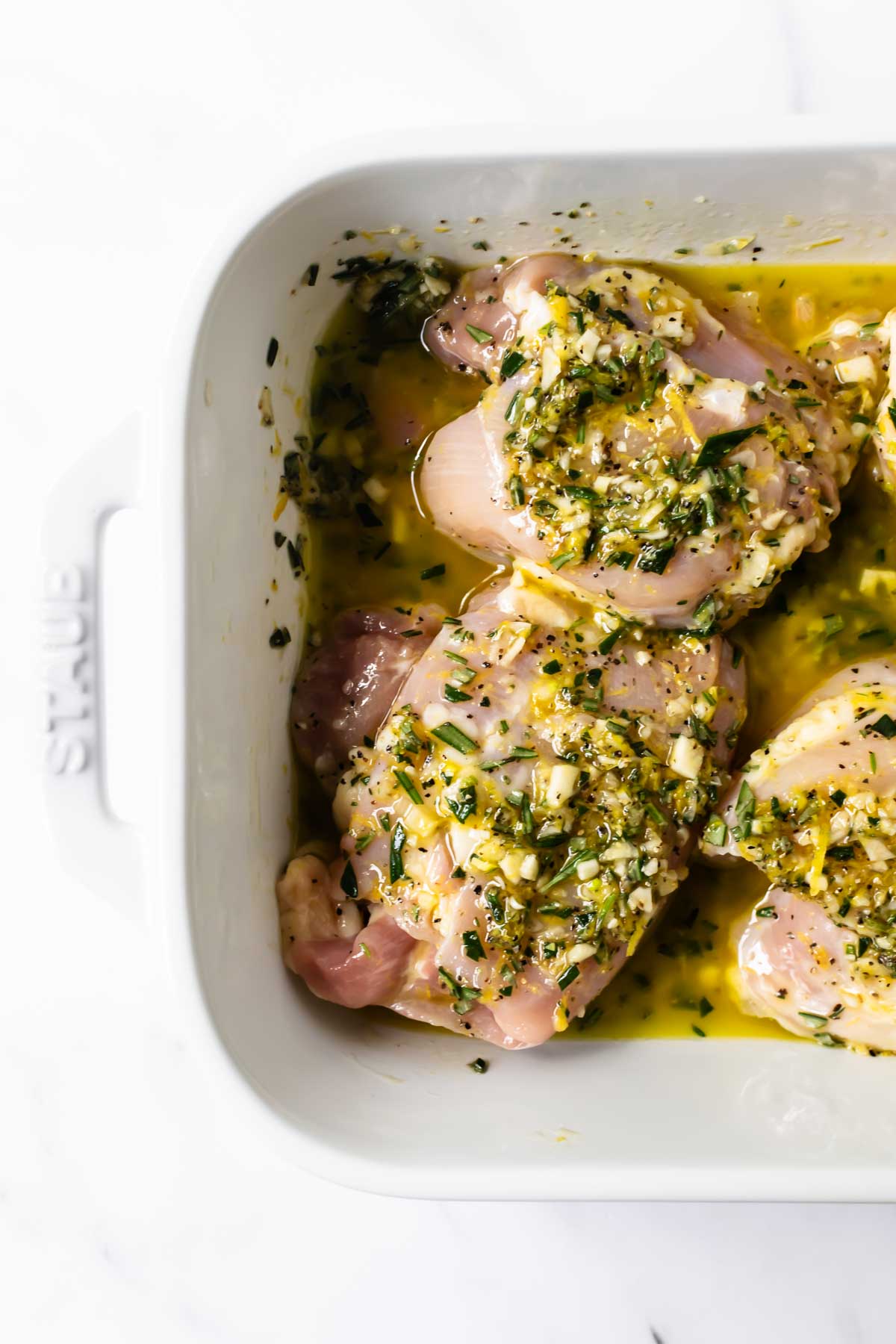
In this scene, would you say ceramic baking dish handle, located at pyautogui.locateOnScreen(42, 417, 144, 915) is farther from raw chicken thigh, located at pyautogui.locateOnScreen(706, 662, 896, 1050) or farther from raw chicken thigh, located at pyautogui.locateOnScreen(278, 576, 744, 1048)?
raw chicken thigh, located at pyautogui.locateOnScreen(706, 662, 896, 1050)

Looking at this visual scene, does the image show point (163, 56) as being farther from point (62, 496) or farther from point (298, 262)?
point (62, 496)

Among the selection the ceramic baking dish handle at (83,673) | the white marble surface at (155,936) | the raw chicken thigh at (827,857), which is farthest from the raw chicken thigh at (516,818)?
the white marble surface at (155,936)

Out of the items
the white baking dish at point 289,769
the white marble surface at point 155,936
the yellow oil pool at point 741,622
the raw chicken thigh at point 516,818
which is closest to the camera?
the white baking dish at point 289,769

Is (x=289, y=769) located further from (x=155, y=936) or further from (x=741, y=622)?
(x=741, y=622)

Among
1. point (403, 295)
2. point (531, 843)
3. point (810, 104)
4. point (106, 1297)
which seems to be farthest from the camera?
point (106, 1297)

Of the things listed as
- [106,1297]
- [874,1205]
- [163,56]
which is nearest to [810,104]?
[163,56]

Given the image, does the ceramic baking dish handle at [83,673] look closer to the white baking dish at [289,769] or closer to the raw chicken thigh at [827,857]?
the white baking dish at [289,769]

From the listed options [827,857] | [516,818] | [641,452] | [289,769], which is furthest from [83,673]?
[827,857]
